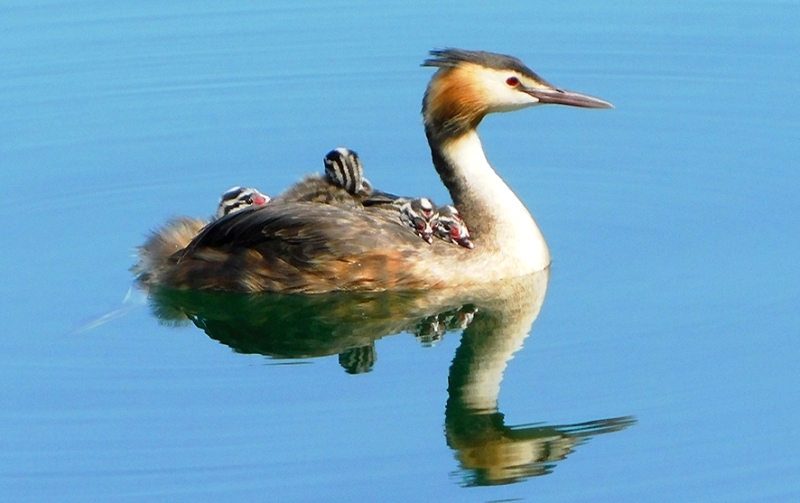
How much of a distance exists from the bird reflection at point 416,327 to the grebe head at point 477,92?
40.0 inches

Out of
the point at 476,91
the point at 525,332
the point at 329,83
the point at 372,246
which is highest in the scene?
the point at 329,83

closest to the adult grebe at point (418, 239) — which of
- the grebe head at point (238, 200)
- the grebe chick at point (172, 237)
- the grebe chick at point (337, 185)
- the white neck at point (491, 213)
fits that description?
the white neck at point (491, 213)

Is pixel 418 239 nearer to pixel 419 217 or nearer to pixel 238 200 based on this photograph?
pixel 419 217

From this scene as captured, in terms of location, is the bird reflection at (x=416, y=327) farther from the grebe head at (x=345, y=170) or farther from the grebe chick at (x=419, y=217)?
the grebe head at (x=345, y=170)

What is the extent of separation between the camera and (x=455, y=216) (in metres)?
10.3

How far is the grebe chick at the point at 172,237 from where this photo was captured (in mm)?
10398

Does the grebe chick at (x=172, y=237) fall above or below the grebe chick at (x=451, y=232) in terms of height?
above

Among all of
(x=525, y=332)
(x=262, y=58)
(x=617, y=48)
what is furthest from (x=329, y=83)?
(x=525, y=332)

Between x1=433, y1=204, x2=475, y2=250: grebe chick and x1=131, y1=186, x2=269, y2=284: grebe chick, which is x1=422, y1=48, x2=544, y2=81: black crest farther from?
x1=131, y1=186, x2=269, y2=284: grebe chick

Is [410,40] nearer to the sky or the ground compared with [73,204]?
nearer to the sky

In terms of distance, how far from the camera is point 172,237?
1052 centimetres

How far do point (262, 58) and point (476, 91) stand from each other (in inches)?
162

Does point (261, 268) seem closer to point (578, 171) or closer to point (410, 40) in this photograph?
point (578, 171)

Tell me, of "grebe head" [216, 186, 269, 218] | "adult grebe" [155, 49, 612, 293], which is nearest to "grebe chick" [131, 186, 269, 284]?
"grebe head" [216, 186, 269, 218]
